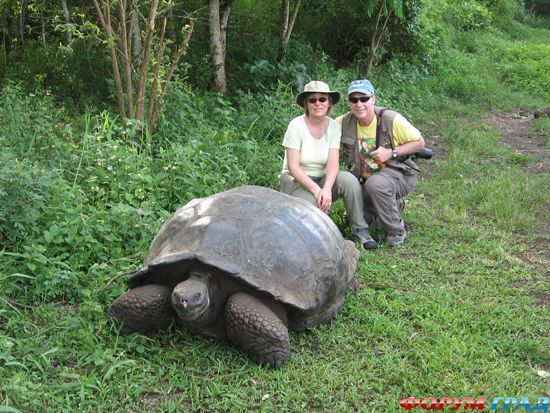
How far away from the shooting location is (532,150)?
8.21 metres

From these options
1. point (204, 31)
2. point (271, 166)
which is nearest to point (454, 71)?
point (204, 31)

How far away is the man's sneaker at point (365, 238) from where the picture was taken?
495cm

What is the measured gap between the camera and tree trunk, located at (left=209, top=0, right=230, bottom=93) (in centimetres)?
734

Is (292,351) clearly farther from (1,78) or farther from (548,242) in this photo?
(1,78)

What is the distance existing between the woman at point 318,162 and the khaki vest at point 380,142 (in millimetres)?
192

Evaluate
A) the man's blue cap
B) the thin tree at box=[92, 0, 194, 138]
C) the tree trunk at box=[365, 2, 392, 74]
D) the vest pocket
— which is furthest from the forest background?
the man's blue cap

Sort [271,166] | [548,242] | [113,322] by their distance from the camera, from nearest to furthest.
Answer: [113,322], [548,242], [271,166]

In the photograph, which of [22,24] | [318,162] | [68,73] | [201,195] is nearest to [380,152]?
[318,162]

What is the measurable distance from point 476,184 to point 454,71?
21.3 feet

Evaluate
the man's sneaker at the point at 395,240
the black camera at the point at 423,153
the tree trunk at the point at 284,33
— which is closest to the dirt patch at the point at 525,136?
the black camera at the point at 423,153

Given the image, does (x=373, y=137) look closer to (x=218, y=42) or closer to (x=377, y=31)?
(x=218, y=42)

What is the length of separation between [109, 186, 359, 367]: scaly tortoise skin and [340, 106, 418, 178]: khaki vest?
168 cm

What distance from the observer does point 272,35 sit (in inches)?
384

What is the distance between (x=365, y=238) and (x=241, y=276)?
2.01 metres
